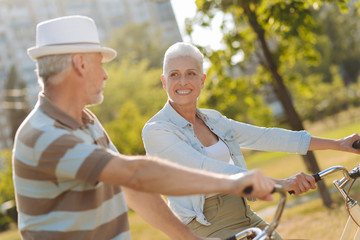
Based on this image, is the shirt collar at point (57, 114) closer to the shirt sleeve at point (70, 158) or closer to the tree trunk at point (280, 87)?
the shirt sleeve at point (70, 158)

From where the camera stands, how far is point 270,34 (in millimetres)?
9781

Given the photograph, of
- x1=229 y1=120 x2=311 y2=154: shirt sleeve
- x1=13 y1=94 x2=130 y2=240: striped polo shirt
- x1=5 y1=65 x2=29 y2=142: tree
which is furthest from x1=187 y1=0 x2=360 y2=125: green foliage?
x1=5 y1=65 x2=29 y2=142: tree

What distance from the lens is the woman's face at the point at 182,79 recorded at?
348 cm

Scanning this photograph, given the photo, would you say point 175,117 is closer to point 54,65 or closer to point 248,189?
point 54,65

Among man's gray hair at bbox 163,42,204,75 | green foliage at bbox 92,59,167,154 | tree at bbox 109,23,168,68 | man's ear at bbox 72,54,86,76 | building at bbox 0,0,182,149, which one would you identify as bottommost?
green foliage at bbox 92,59,167,154

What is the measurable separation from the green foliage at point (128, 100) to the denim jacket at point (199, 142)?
20847 millimetres

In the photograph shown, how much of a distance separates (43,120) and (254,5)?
22.9 ft

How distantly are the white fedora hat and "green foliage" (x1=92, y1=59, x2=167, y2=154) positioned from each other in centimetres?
2215

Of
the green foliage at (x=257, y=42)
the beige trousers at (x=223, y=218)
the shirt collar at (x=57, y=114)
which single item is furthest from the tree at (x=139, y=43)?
the shirt collar at (x=57, y=114)

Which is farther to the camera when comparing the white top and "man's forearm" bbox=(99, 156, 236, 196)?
the white top

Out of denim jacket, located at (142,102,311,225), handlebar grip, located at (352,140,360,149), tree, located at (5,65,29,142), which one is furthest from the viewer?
tree, located at (5,65,29,142)

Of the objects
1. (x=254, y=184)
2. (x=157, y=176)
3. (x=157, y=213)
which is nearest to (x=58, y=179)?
(x=157, y=176)

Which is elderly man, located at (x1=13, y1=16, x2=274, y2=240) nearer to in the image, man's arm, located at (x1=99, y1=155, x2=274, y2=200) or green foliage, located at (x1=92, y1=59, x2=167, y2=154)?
man's arm, located at (x1=99, y1=155, x2=274, y2=200)

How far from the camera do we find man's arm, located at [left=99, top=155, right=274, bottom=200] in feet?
6.20
